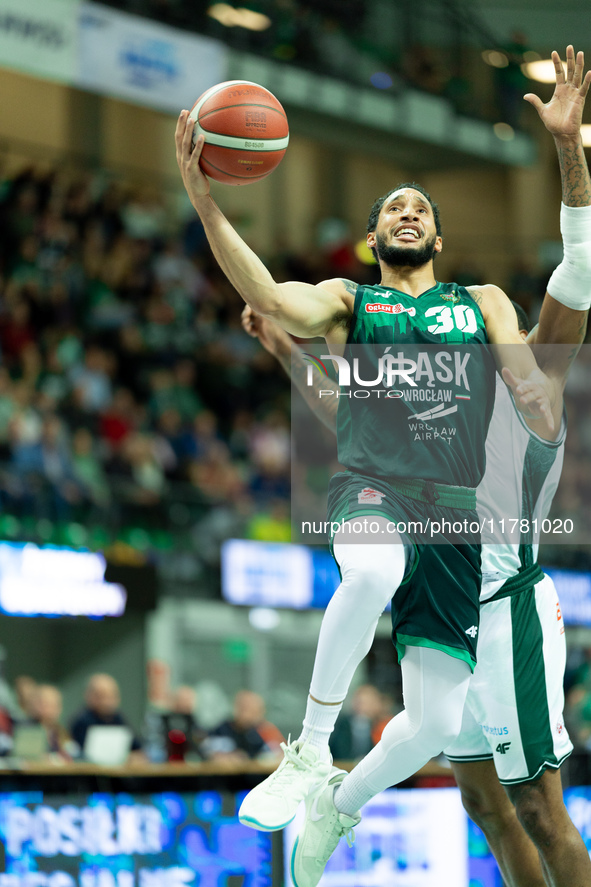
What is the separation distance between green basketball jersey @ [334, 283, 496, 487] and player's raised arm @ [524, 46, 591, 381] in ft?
1.04

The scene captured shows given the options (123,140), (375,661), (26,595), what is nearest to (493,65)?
(123,140)

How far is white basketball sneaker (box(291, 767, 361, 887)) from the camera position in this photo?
459cm

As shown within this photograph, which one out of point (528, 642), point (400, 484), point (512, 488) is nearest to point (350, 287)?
point (400, 484)

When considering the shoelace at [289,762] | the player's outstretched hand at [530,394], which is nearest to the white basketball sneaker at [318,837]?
the shoelace at [289,762]

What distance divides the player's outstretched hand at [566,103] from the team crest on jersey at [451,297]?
0.75 meters

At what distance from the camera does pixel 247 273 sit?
433cm

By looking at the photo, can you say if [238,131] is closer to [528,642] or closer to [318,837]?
[528,642]

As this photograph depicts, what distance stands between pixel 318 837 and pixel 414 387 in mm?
1860

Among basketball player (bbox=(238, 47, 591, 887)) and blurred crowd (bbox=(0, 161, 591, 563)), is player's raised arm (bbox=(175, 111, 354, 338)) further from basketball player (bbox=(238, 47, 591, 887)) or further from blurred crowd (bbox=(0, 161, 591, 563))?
blurred crowd (bbox=(0, 161, 591, 563))

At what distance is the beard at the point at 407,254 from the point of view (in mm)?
4734

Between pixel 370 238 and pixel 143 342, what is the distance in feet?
37.2

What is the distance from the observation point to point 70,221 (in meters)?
16.4

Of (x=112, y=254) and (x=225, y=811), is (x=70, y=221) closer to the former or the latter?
(x=112, y=254)

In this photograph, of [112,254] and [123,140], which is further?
[123,140]
